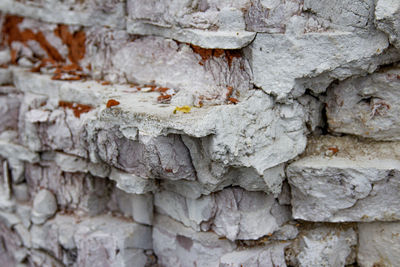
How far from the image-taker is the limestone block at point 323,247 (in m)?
2.02

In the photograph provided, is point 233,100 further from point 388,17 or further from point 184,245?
point 184,245

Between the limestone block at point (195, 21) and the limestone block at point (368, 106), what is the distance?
55 centimetres

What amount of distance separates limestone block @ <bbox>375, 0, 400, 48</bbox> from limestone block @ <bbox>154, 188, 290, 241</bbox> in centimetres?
91

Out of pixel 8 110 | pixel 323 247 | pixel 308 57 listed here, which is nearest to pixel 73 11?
pixel 8 110

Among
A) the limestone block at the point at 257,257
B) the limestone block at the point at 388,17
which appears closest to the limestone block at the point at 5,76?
the limestone block at the point at 257,257

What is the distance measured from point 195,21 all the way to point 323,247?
4.19 ft

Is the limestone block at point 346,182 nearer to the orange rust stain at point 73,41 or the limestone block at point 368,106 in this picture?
the limestone block at point 368,106

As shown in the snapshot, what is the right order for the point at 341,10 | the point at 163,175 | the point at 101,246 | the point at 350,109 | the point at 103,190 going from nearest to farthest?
the point at 341,10
the point at 163,175
the point at 350,109
the point at 101,246
the point at 103,190

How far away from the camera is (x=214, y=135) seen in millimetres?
1657

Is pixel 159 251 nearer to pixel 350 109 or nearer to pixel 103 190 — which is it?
pixel 103 190

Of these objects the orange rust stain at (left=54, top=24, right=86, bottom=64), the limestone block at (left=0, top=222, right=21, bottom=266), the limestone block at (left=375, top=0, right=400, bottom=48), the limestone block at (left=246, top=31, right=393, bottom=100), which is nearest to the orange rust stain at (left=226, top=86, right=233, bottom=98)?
the limestone block at (left=246, top=31, right=393, bottom=100)

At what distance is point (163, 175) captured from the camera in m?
1.80

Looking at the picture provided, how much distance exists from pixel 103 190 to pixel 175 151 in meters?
0.84

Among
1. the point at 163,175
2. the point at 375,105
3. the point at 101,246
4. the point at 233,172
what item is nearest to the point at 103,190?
the point at 101,246
